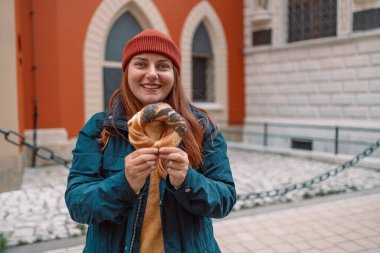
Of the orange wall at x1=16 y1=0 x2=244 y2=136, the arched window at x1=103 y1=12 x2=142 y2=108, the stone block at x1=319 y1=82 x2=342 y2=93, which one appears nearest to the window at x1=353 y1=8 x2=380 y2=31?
the stone block at x1=319 y1=82 x2=342 y2=93

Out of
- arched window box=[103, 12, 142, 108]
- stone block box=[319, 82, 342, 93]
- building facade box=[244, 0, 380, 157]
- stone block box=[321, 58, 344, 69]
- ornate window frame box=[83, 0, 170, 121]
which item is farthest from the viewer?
stone block box=[319, 82, 342, 93]

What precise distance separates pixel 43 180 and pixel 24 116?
215 cm

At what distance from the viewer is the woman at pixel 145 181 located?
1.36 metres

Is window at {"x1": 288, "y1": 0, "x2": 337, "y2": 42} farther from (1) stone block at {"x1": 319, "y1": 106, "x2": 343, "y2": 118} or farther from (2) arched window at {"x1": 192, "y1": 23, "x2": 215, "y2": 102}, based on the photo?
(2) arched window at {"x1": 192, "y1": 23, "x2": 215, "y2": 102}

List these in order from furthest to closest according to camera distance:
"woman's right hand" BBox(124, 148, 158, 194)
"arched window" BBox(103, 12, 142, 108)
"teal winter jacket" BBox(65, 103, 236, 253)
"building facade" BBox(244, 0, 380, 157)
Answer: "arched window" BBox(103, 12, 142, 108), "building facade" BBox(244, 0, 380, 157), "teal winter jacket" BBox(65, 103, 236, 253), "woman's right hand" BBox(124, 148, 158, 194)

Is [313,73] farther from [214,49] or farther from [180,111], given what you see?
[180,111]

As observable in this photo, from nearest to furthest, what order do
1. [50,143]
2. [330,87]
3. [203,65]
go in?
[50,143] → [330,87] → [203,65]

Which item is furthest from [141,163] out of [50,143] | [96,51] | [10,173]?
→ [96,51]

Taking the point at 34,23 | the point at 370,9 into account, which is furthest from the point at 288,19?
the point at 34,23

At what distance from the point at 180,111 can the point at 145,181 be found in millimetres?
373

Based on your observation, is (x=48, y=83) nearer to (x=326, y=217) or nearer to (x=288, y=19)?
(x=326, y=217)

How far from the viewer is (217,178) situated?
5.19ft

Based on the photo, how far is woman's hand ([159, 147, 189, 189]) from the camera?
4.03 feet

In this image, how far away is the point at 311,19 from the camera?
11.1 meters
